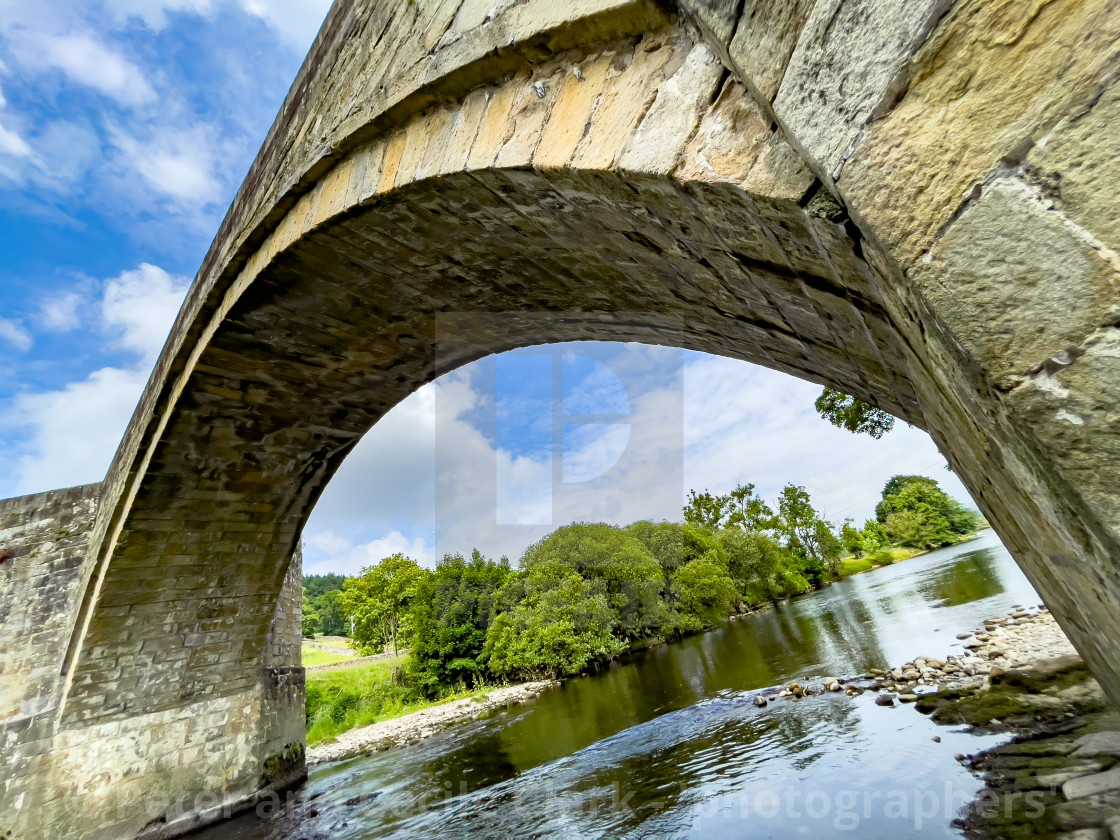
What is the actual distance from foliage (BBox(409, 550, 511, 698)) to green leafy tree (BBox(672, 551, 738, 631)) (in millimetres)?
7460

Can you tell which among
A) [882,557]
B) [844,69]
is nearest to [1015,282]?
[844,69]

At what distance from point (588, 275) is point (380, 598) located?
27572 millimetres

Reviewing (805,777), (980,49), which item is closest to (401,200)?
(980,49)

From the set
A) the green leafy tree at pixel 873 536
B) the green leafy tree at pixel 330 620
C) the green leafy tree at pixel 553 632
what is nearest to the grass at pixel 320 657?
the green leafy tree at pixel 553 632

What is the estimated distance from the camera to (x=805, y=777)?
15.1 ft

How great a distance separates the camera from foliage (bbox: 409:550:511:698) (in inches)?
816

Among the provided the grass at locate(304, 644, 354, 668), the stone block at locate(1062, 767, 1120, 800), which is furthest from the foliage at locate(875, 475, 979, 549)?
the stone block at locate(1062, 767, 1120, 800)

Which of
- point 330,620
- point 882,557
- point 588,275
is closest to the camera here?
point 588,275

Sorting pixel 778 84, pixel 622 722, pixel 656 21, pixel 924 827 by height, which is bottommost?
pixel 924 827

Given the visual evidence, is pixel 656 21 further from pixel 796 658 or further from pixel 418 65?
pixel 796 658

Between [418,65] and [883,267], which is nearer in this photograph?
[883,267]

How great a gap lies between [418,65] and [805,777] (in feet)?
18.7

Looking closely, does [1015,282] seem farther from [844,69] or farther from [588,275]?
[588,275]

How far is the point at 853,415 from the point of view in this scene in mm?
8930
